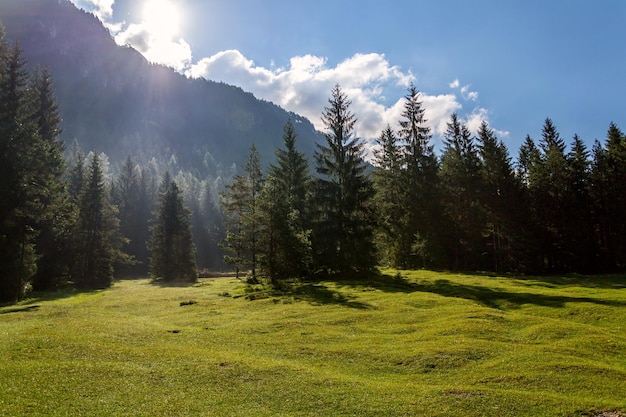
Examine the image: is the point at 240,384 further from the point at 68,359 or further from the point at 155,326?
the point at 155,326

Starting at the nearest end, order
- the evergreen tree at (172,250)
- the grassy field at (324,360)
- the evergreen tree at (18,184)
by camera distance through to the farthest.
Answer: the grassy field at (324,360)
the evergreen tree at (18,184)
the evergreen tree at (172,250)

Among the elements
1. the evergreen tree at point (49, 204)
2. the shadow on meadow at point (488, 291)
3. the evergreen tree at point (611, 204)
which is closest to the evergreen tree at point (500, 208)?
the evergreen tree at point (611, 204)

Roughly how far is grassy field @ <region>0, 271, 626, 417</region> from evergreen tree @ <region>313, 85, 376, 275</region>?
66.0 feet

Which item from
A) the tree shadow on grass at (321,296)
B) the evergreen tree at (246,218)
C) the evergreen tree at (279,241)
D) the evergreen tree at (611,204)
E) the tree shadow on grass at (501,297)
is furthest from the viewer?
the evergreen tree at (611,204)

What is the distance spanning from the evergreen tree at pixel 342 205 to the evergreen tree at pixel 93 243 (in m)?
34.7

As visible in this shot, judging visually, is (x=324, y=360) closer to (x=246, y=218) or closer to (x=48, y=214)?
(x=246, y=218)

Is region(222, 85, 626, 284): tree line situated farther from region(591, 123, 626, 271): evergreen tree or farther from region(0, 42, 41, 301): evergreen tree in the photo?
region(0, 42, 41, 301): evergreen tree

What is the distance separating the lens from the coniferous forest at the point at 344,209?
44.7m

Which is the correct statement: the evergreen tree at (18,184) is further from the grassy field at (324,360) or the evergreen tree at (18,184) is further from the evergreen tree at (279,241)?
the evergreen tree at (279,241)

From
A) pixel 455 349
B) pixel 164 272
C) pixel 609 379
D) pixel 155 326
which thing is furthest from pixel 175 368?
pixel 164 272

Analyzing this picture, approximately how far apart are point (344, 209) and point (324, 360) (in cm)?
3712

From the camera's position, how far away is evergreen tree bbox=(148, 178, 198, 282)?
245 ft

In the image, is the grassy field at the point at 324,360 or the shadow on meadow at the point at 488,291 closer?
the grassy field at the point at 324,360

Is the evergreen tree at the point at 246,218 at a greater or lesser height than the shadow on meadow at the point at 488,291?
greater
